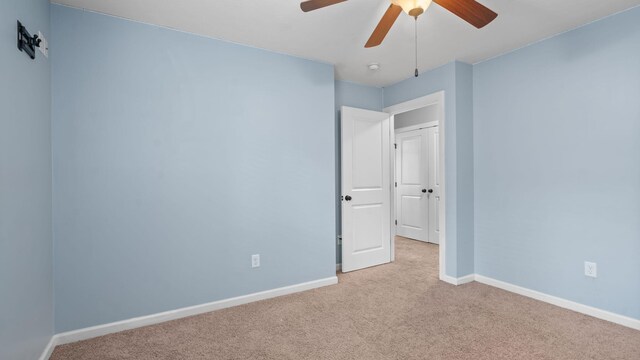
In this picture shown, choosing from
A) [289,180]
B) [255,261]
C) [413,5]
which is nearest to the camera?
[413,5]

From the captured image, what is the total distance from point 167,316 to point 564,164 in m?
3.65

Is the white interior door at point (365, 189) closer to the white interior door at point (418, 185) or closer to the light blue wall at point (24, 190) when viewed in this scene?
the white interior door at point (418, 185)

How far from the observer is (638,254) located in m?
2.34

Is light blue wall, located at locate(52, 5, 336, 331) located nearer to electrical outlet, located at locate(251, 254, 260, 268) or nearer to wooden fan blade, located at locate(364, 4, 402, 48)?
electrical outlet, located at locate(251, 254, 260, 268)

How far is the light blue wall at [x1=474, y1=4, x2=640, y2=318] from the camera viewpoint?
94.1 inches

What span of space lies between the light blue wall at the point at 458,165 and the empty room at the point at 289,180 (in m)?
0.02

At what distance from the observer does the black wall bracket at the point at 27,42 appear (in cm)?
164

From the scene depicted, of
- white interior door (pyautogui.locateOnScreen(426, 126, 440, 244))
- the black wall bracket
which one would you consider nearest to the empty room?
the black wall bracket

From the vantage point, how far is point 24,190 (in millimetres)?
1702

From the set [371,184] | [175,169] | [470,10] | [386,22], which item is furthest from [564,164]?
[175,169]

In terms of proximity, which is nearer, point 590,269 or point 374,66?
point 590,269

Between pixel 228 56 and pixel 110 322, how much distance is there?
7.81ft

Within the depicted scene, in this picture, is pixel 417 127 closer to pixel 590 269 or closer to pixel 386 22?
pixel 590 269

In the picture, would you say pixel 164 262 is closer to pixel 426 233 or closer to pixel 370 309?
pixel 370 309
